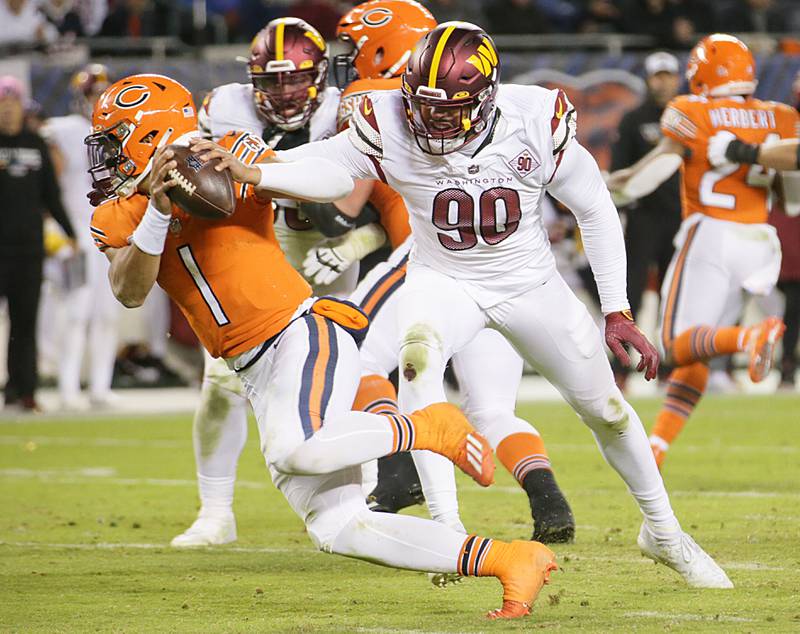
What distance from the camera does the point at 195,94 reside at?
11531 millimetres

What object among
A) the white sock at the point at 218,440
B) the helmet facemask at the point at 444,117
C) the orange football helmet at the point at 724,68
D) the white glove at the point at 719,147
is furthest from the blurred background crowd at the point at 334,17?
the helmet facemask at the point at 444,117

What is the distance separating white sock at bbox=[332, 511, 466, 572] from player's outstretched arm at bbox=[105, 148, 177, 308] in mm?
787

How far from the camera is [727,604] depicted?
3.90 m

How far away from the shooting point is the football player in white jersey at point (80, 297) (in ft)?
32.6

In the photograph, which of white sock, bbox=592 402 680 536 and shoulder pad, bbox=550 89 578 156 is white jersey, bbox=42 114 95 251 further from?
white sock, bbox=592 402 680 536

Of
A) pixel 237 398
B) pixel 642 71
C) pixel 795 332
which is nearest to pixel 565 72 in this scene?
pixel 642 71

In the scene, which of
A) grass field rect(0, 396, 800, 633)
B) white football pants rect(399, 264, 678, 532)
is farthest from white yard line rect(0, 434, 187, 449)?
white football pants rect(399, 264, 678, 532)

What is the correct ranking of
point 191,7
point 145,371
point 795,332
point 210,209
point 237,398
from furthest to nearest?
point 191,7, point 145,371, point 795,332, point 237,398, point 210,209

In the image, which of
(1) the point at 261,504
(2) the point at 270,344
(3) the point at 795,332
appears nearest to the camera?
(2) the point at 270,344

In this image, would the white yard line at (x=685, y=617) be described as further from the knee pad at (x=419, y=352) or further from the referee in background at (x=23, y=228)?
the referee in background at (x=23, y=228)

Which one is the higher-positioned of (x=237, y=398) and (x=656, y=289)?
(x=237, y=398)

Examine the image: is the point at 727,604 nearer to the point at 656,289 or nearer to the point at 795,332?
the point at 795,332

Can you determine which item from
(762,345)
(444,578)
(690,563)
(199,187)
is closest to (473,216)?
(199,187)

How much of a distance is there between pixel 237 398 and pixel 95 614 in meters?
1.30
